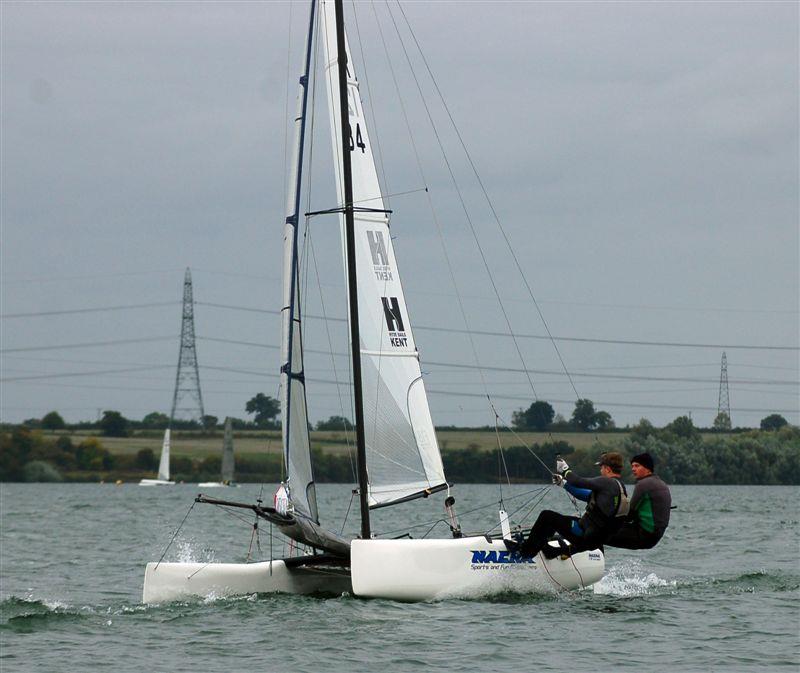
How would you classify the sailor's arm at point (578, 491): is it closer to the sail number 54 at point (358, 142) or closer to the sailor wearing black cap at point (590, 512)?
the sailor wearing black cap at point (590, 512)

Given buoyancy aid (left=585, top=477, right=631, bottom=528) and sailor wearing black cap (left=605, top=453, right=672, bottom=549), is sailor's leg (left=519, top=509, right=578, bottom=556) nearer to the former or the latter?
buoyancy aid (left=585, top=477, right=631, bottom=528)

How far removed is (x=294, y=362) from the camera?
16891 millimetres

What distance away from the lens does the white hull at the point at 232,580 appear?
16203 mm

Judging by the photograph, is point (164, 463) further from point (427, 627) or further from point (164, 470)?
point (427, 627)

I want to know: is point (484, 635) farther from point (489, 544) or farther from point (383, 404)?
point (383, 404)

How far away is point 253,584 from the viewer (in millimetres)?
16375

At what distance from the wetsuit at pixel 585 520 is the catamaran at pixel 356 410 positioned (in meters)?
0.41

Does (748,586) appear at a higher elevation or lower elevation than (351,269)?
lower

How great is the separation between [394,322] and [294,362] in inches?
54.0

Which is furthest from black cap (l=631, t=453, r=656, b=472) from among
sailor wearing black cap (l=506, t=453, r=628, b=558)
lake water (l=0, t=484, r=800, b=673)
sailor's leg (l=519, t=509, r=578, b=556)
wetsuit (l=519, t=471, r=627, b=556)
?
lake water (l=0, t=484, r=800, b=673)

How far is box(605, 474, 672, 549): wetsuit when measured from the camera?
14.9m

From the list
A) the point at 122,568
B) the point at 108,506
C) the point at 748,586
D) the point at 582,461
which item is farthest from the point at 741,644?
the point at 582,461

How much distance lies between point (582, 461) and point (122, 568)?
171ft

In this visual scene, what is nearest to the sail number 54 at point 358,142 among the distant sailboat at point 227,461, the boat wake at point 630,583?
the boat wake at point 630,583
